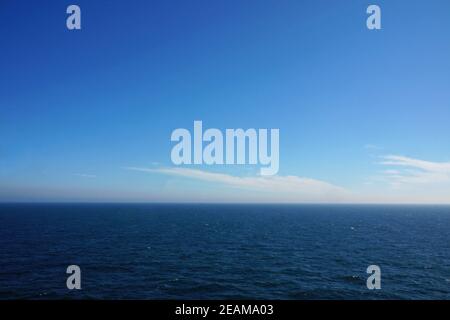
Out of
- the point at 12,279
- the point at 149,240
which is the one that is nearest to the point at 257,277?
the point at 12,279

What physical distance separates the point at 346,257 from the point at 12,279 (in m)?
62.4

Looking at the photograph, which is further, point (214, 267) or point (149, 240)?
point (149, 240)

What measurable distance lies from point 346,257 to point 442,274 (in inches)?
699

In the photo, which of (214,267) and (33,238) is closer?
(214,267)

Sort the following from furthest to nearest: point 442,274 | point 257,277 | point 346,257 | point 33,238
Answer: point 33,238 → point 346,257 → point 442,274 → point 257,277

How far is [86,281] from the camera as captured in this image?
4906 cm

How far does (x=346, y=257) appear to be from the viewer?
69.8 meters

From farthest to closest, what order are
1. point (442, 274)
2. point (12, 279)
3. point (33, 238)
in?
point (33, 238)
point (442, 274)
point (12, 279)
